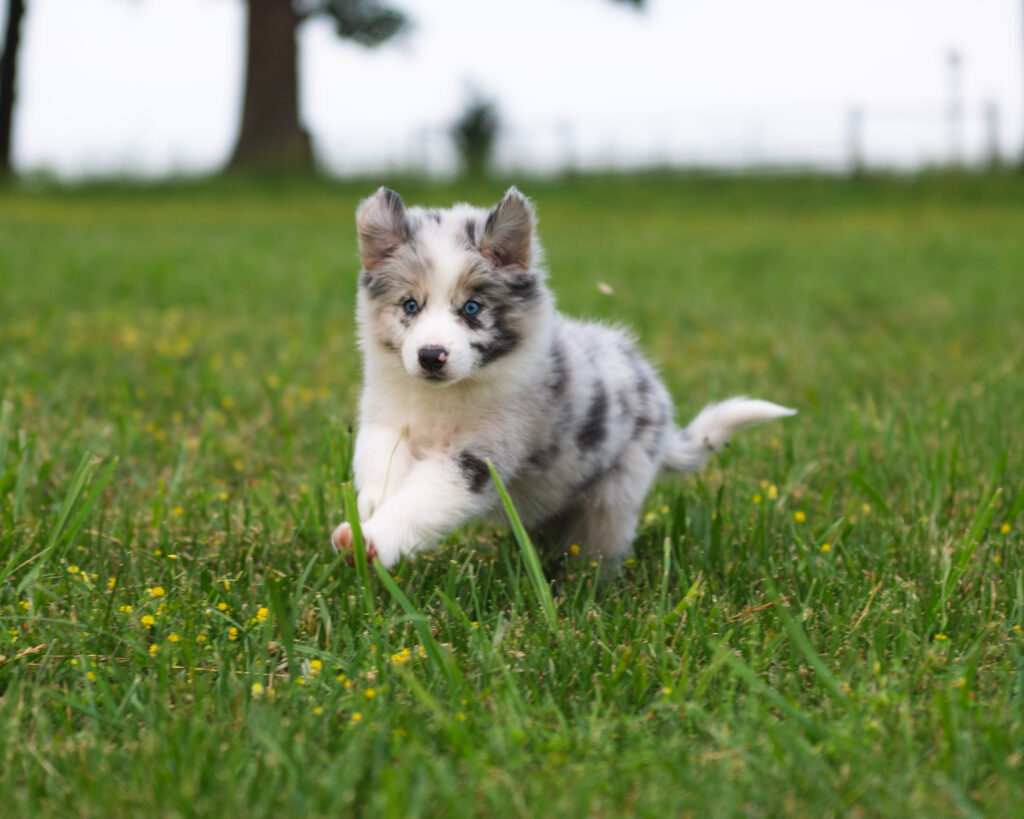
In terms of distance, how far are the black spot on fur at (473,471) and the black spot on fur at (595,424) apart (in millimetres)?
377

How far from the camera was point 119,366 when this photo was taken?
6516mm

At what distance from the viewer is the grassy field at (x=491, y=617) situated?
7.47 ft

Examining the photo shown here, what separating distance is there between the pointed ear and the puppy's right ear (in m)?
0.24

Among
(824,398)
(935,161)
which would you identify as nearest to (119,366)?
(824,398)

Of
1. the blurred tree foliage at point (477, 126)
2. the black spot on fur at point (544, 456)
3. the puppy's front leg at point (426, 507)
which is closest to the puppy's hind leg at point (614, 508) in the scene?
the black spot on fur at point (544, 456)

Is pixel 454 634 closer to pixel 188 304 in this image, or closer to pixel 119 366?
pixel 119 366

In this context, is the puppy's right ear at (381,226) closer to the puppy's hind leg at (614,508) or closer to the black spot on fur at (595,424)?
the black spot on fur at (595,424)

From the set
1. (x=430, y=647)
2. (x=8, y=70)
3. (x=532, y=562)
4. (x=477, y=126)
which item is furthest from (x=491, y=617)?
(x=477, y=126)

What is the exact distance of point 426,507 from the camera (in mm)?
2996

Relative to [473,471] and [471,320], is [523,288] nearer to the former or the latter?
[471,320]

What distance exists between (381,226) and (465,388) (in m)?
0.52

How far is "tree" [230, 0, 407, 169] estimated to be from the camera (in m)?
24.9

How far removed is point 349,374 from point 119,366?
1313mm

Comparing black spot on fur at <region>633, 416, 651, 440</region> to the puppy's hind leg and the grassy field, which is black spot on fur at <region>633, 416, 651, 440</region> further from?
the grassy field
